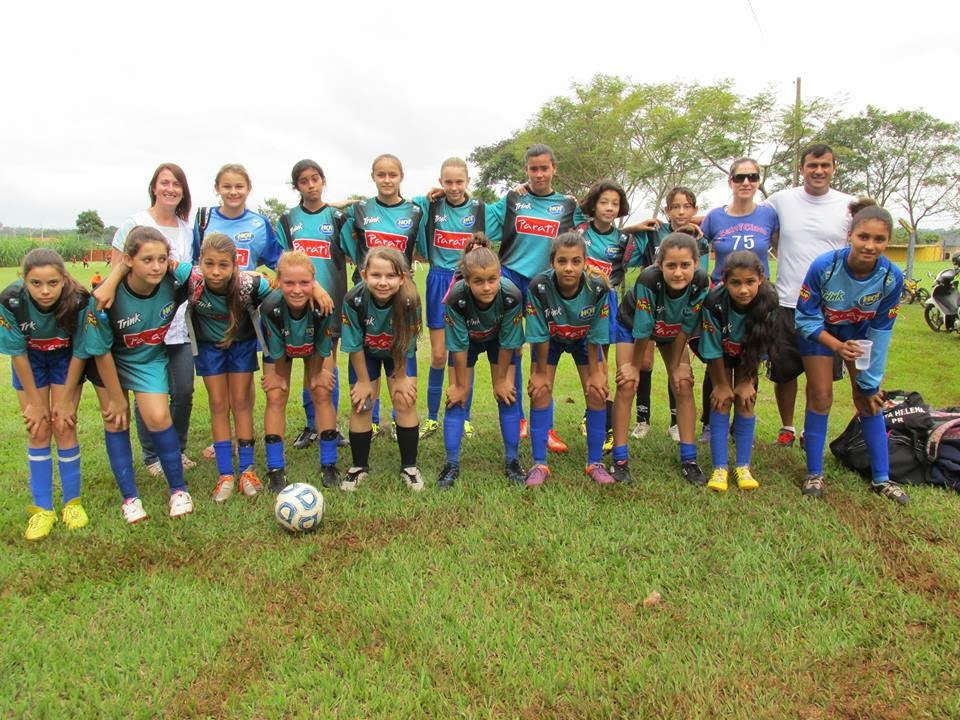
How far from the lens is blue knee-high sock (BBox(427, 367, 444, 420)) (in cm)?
502

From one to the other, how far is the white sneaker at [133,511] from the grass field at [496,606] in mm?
63

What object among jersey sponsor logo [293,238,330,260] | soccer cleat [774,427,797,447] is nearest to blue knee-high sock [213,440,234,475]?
jersey sponsor logo [293,238,330,260]

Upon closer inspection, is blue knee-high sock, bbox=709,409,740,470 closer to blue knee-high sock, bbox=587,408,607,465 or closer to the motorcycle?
blue knee-high sock, bbox=587,408,607,465

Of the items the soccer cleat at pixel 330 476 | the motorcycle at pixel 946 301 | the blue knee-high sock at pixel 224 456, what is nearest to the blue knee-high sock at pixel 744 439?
the soccer cleat at pixel 330 476

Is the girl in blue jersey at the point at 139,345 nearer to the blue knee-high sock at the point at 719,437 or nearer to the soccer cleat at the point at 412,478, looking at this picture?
the soccer cleat at the point at 412,478

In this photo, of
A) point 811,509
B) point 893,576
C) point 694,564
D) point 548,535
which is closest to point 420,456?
point 548,535

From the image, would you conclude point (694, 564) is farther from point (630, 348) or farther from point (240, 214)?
point (240, 214)

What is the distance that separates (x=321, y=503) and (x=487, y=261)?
176 cm

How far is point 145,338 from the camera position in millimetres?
3750

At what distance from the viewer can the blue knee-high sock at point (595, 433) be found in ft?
14.1

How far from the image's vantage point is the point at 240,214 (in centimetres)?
454

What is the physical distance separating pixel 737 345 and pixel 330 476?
2.86 metres

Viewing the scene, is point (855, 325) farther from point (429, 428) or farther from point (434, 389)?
point (429, 428)

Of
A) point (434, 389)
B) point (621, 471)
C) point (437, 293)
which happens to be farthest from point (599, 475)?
point (437, 293)
